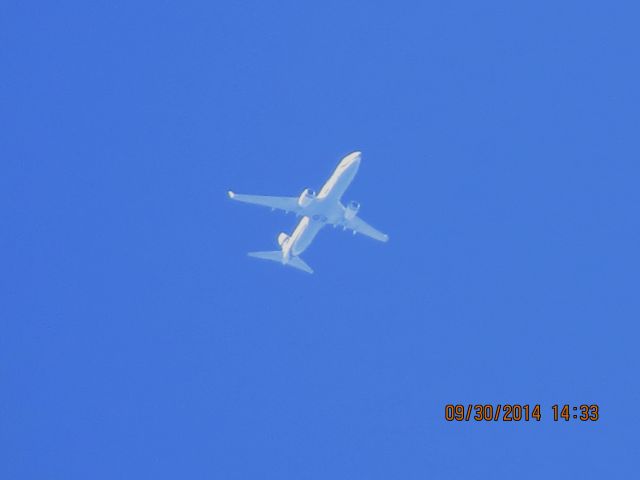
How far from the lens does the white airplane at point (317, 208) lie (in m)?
78.5

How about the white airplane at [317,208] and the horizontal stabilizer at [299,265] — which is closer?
the white airplane at [317,208]

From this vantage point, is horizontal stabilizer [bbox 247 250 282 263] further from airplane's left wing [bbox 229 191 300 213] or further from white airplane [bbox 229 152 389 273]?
A: airplane's left wing [bbox 229 191 300 213]

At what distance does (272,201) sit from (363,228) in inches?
444

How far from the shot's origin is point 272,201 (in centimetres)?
8294

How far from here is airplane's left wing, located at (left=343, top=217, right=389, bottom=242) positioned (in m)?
87.9

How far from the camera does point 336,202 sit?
80.9 m

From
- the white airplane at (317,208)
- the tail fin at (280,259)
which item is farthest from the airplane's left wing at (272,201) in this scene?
the tail fin at (280,259)

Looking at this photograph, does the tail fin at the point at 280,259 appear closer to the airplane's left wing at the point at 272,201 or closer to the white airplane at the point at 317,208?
the white airplane at the point at 317,208

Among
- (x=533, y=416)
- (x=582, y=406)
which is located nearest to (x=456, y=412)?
(x=533, y=416)

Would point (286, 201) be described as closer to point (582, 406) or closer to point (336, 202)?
point (336, 202)

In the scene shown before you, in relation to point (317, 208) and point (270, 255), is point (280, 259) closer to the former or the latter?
point (270, 255)

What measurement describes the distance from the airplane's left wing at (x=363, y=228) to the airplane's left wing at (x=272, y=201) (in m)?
5.87

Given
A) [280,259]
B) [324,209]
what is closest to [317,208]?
[324,209]

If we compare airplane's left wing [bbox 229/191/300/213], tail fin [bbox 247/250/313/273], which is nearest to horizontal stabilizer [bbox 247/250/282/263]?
tail fin [bbox 247/250/313/273]
